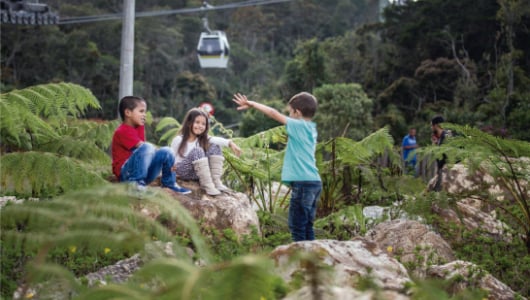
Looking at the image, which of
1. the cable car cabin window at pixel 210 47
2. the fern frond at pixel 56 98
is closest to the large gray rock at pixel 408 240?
the fern frond at pixel 56 98

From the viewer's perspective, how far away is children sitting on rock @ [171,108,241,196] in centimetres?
565

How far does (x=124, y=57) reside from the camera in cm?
1151

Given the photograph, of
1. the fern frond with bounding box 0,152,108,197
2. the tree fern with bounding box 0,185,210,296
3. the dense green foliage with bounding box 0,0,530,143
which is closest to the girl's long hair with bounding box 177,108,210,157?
the fern frond with bounding box 0,152,108,197

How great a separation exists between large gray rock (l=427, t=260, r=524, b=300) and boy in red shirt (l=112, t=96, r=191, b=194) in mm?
2147

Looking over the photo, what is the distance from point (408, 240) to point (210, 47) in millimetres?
20184

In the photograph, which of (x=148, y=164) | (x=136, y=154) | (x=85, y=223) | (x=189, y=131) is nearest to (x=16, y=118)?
(x=136, y=154)

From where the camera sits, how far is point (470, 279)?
375 centimetres

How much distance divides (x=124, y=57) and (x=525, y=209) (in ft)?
24.1

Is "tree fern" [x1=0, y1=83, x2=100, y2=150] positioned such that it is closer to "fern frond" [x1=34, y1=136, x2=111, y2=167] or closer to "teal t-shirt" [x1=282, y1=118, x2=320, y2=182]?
"fern frond" [x1=34, y1=136, x2=111, y2=167]

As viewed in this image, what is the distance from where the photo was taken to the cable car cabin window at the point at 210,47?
24719mm

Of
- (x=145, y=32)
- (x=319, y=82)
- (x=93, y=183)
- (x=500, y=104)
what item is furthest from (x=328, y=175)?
(x=145, y=32)

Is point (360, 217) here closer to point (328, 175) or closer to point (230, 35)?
point (328, 175)

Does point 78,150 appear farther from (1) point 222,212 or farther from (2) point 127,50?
(2) point 127,50

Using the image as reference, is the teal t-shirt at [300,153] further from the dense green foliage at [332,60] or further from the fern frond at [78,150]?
the dense green foliage at [332,60]
